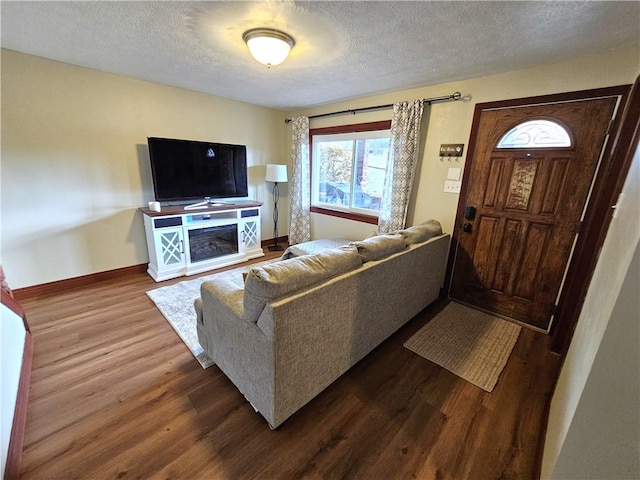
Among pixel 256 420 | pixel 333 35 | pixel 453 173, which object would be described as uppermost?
pixel 333 35

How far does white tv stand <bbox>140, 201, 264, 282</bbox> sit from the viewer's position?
3.13 metres

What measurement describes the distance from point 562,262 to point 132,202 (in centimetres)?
463

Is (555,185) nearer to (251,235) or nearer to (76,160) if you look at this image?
(251,235)

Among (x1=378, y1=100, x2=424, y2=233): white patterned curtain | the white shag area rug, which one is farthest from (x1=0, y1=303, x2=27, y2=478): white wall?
(x1=378, y1=100, x2=424, y2=233): white patterned curtain

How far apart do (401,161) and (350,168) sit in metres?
0.94

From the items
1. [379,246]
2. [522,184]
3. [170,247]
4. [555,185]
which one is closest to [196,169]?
[170,247]

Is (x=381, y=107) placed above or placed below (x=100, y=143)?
above

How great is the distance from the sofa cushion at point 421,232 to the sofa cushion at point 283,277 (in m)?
0.92

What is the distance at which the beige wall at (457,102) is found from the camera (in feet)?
6.37

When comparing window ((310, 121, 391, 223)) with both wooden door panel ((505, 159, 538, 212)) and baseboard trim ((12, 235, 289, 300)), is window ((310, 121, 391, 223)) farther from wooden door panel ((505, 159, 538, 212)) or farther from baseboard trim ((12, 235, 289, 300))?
baseboard trim ((12, 235, 289, 300))

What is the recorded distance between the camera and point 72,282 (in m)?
2.92

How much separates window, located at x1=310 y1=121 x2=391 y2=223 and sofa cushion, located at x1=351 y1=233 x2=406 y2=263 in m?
1.58

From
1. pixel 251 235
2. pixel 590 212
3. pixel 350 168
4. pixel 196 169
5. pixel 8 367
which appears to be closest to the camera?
pixel 8 367

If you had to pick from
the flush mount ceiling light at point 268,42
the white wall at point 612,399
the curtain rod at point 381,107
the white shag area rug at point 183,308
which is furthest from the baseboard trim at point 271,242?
the white wall at point 612,399
